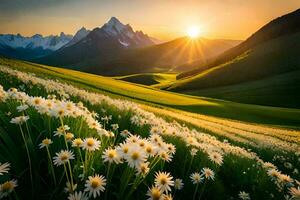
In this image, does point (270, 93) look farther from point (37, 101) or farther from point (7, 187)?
point (7, 187)

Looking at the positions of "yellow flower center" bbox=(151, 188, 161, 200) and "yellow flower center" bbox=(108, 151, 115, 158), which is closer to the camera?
"yellow flower center" bbox=(151, 188, 161, 200)

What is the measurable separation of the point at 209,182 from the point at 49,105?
326 cm

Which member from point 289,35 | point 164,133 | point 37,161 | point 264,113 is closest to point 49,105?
point 37,161

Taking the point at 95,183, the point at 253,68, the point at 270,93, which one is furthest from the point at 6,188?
the point at 253,68

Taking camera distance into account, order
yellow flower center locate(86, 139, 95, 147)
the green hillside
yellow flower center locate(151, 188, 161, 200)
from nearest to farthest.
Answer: yellow flower center locate(151, 188, 161, 200), yellow flower center locate(86, 139, 95, 147), the green hillside

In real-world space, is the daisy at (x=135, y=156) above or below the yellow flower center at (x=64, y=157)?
above

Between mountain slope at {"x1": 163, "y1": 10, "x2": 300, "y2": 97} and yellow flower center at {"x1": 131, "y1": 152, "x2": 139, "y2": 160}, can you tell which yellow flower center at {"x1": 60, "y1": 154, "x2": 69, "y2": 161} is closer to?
yellow flower center at {"x1": 131, "y1": 152, "x2": 139, "y2": 160}

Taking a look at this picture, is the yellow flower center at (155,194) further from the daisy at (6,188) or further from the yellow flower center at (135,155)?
the daisy at (6,188)

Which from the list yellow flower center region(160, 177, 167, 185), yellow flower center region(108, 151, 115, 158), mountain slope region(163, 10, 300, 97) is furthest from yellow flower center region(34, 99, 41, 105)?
mountain slope region(163, 10, 300, 97)

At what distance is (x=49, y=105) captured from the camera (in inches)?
197

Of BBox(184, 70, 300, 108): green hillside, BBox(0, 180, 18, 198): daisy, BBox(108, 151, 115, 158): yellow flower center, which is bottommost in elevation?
BBox(184, 70, 300, 108): green hillside

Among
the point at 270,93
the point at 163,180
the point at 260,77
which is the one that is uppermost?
the point at 260,77

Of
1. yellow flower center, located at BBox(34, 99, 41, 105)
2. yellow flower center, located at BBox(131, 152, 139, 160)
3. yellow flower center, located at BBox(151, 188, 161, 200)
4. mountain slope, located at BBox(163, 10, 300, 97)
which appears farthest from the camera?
mountain slope, located at BBox(163, 10, 300, 97)

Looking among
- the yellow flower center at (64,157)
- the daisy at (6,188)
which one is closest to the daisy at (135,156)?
the yellow flower center at (64,157)
